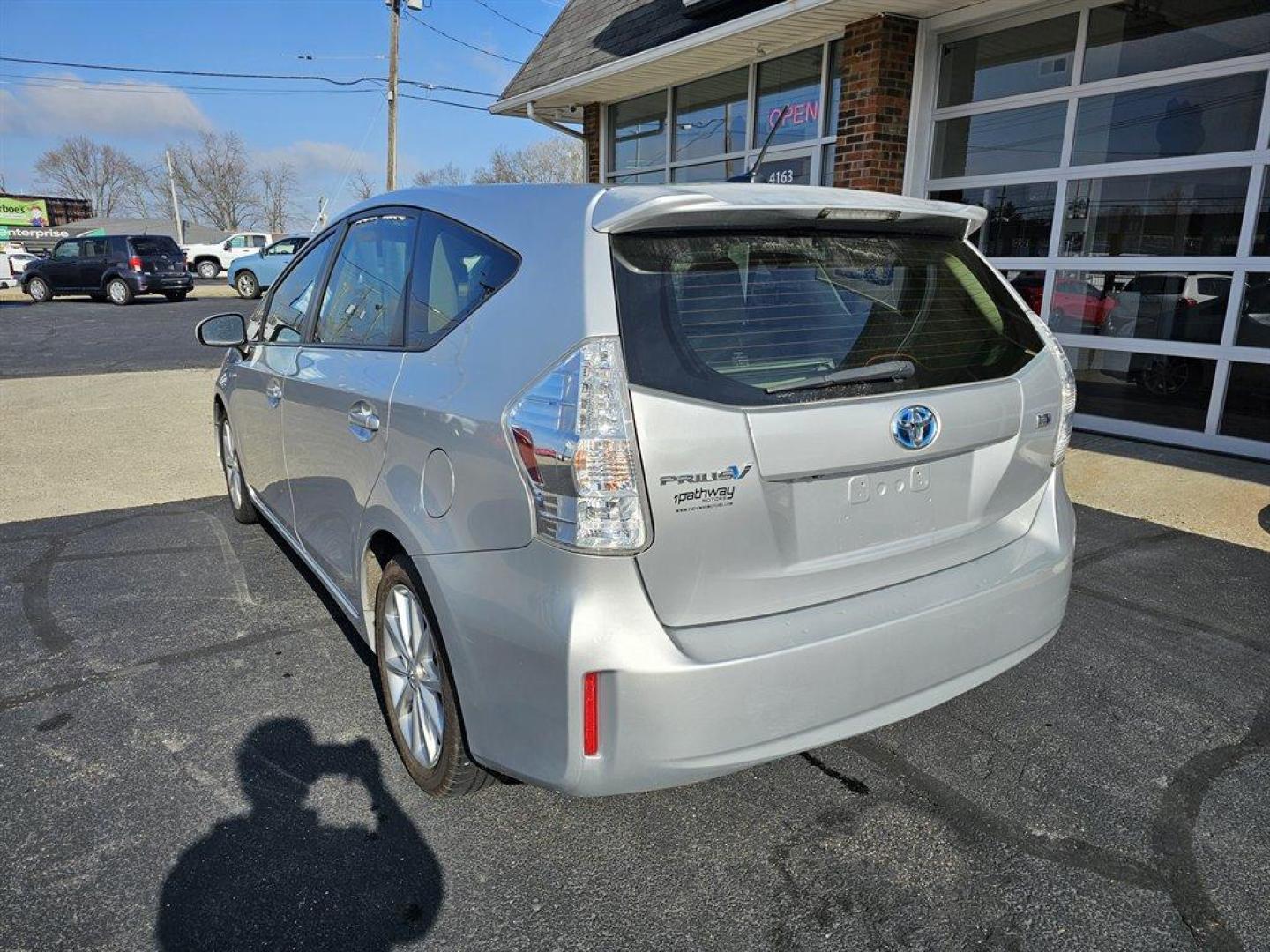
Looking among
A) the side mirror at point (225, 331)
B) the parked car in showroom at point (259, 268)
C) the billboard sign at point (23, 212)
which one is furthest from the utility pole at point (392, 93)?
the billboard sign at point (23, 212)

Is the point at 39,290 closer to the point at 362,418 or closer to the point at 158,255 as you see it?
the point at 158,255

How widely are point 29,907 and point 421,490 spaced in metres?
1.34

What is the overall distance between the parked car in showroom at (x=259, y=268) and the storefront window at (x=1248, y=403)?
75.2 ft

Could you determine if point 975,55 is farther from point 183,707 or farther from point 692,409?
point 183,707

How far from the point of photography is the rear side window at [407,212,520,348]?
224 cm

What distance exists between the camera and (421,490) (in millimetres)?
2266

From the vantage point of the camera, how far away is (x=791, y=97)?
30.3 feet

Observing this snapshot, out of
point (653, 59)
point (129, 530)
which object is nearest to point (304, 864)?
point (129, 530)

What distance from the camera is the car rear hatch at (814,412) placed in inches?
74.4

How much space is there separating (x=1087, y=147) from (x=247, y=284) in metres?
23.3

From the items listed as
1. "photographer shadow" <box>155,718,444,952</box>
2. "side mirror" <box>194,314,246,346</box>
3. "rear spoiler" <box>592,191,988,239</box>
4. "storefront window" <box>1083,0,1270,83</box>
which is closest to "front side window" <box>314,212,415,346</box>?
"rear spoiler" <box>592,191,988,239</box>

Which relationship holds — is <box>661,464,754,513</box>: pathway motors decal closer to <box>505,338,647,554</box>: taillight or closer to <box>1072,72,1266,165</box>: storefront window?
<box>505,338,647,554</box>: taillight

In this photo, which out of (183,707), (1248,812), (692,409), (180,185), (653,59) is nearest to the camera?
(692,409)

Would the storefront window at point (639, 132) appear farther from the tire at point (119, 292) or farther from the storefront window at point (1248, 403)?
the tire at point (119, 292)
